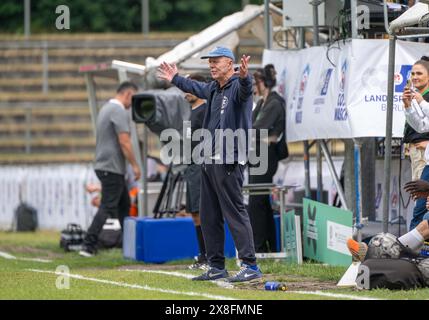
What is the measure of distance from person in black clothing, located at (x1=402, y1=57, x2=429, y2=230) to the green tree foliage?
17.0 m

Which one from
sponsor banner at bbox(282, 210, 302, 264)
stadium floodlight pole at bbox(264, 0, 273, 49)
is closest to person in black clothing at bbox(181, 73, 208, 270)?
sponsor banner at bbox(282, 210, 302, 264)

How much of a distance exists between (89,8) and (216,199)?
1812 centimetres

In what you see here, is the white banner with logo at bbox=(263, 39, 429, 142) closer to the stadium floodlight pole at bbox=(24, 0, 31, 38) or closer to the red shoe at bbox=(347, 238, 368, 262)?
the red shoe at bbox=(347, 238, 368, 262)

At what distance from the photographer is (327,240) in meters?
12.3

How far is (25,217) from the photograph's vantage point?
2095 cm

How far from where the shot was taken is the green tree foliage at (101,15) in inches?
1083

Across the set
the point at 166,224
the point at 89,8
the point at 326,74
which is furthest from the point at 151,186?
the point at 89,8

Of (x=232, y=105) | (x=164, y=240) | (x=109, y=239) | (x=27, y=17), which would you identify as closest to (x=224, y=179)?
(x=232, y=105)

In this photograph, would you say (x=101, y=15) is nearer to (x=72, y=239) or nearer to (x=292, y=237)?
(x=72, y=239)

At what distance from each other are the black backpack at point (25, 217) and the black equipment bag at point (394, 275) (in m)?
12.3

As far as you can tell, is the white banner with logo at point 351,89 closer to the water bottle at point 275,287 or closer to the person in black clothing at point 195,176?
the person in black clothing at point 195,176

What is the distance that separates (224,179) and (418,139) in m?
2.00

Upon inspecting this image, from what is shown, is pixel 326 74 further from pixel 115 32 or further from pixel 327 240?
pixel 115 32

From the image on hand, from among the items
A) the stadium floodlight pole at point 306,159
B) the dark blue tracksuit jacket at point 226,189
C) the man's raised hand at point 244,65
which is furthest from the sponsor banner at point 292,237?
the man's raised hand at point 244,65
